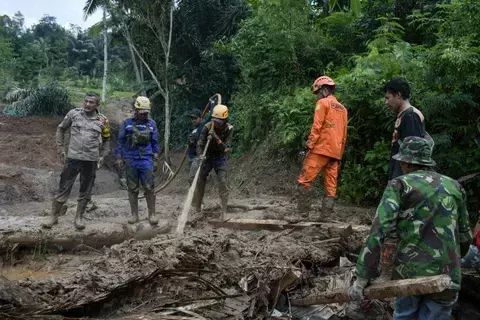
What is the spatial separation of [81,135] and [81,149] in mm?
213

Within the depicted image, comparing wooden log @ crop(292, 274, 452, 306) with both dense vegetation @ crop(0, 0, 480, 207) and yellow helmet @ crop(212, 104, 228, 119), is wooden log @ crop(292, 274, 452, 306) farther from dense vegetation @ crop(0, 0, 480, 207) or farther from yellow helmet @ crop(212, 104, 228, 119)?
yellow helmet @ crop(212, 104, 228, 119)

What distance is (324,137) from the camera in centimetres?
680

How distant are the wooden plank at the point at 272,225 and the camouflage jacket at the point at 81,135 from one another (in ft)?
7.00

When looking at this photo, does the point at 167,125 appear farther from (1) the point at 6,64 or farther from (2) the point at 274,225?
(1) the point at 6,64

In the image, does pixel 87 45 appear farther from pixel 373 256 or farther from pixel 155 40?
pixel 373 256

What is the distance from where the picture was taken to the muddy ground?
416 cm

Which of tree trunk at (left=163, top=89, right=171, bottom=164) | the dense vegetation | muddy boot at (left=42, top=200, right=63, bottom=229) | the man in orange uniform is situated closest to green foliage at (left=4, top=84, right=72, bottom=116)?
the dense vegetation

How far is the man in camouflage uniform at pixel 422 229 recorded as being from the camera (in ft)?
10.2

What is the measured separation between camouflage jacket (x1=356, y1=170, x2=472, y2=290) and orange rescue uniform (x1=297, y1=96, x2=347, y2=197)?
3.56m

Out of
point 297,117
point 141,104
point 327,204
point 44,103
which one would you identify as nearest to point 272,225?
point 327,204

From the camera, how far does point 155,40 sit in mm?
19594

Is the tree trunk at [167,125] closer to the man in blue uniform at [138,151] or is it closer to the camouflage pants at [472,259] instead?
the man in blue uniform at [138,151]

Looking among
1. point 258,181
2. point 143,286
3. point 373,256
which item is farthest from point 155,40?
point 373,256

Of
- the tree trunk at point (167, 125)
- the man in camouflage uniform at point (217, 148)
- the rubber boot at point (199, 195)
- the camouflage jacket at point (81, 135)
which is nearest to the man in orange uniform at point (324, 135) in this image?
the man in camouflage uniform at point (217, 148)
